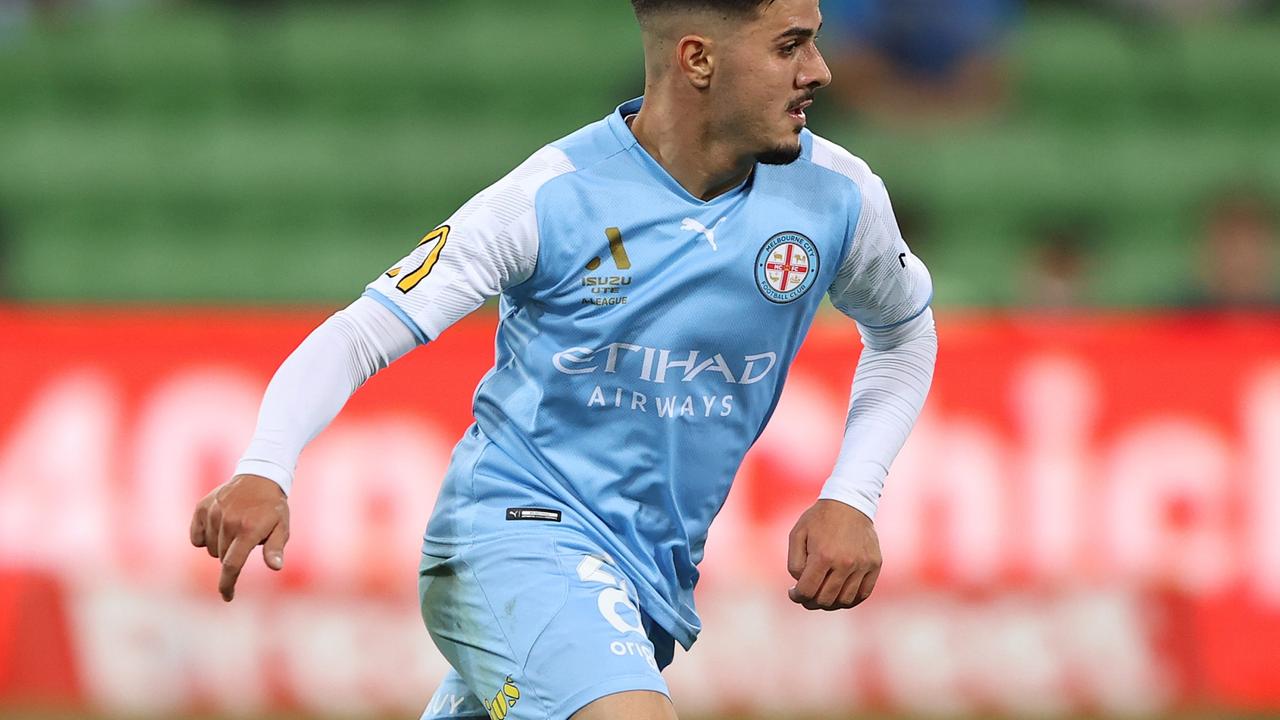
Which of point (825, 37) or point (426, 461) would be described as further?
point (825, 37)

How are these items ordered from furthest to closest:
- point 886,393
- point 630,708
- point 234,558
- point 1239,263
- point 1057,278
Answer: point 1057,278
point 1239,263
point 886,393
point 630,708
point 234,558

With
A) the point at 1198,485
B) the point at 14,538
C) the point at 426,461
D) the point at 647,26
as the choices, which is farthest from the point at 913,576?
the point at 647,26

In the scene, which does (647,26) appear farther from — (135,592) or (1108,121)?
(1108,121)

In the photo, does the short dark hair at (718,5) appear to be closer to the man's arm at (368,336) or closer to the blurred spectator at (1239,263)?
the man's arm at (368,336)

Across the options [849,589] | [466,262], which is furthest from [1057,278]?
[466,262]

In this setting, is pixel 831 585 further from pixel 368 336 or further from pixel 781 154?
pixel 368 336

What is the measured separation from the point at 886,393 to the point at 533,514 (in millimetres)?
855

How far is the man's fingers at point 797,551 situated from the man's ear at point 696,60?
0.86 m

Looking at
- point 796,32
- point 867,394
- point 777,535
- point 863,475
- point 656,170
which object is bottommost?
point 777,535

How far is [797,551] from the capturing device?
3369 millimetres

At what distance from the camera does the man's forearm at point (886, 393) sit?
3.63 m

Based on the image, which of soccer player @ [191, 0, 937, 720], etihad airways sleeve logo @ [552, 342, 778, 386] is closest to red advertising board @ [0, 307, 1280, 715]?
soccer player @ [191, 0, 937, 720]

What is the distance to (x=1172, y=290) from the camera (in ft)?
29.9

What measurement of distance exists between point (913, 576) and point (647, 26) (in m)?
3.85
